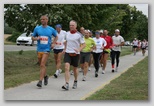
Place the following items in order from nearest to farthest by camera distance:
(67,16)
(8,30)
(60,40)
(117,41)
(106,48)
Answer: (8,30) < (67,16) < (60,40) < (117,41) < (106,48)

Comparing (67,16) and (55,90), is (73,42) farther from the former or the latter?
(67,16)

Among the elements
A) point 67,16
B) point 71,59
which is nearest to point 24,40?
point 67,16

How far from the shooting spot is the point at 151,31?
25.6 feet

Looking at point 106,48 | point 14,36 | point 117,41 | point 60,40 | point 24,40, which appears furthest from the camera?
point 106,48

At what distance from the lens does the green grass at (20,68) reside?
9.79 meters

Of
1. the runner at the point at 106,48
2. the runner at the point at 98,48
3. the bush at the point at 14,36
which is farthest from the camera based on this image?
the runner at the point at 106,48

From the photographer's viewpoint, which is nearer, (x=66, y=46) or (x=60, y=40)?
(x=66, y=46)

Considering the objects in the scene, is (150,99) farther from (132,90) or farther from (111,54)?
(111,54)

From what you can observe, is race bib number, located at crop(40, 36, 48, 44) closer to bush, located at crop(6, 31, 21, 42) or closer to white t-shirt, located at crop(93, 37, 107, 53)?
bush, located at crop(6, 31, 21, 42)

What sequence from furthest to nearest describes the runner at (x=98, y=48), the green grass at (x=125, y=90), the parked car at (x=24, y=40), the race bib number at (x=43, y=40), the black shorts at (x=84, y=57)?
the runner at (x=98, y=48), the black shorts at (x=84, y=57), the parked car at (x=24, y=40), the race bib number at (x=43, y=40), the green grass at (x=125, y=90)

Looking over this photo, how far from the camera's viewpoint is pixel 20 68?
1199cm

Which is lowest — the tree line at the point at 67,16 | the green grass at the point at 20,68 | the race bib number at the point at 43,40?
the green grass at the point at 20,68

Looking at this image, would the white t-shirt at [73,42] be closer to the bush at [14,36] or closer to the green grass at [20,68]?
the bush at [14,36]

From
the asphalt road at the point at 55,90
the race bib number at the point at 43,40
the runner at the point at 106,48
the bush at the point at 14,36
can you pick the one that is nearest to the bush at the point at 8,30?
the bush at the point at 14,36
